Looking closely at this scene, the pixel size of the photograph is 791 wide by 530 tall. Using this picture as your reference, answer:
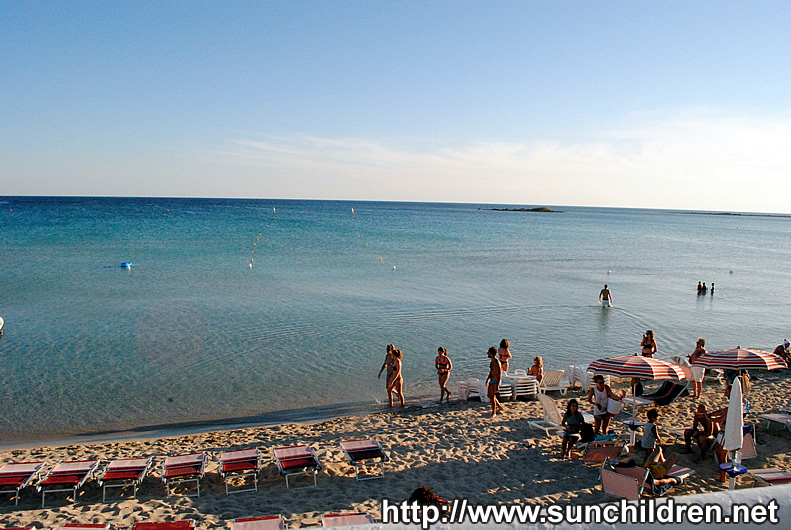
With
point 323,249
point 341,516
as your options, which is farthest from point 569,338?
point 323,249

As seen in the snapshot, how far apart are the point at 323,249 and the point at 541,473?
131 ft

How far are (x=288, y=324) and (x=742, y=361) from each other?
13.7m

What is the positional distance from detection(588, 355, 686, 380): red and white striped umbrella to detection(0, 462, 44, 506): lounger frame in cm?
893

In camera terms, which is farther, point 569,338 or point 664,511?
point 569,338

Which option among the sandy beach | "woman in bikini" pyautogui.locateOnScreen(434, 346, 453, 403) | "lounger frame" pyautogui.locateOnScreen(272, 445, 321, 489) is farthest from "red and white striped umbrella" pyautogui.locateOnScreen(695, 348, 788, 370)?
"lounger frame" pyautogui.locateOnScreen(272, 445, 321, 489)

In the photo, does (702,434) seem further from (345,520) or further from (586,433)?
(345,520)

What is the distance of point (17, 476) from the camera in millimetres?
7066

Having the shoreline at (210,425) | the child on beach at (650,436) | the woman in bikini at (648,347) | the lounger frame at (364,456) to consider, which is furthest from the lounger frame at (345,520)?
the woman in bikini at (648,347)

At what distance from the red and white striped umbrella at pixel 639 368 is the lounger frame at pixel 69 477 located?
828 centimetres

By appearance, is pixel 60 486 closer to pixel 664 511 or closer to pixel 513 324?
pixel 664 511

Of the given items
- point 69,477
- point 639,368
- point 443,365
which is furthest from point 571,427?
point 69,477

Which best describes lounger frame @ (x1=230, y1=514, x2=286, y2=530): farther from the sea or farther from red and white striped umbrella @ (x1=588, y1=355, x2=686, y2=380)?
red and white striped umbrella @ (x1=588, y1=355, x2=686, y2=380)

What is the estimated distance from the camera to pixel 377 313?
69.3ft

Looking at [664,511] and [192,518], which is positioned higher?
[664,511]
